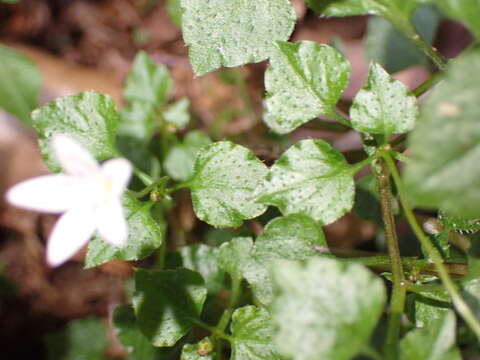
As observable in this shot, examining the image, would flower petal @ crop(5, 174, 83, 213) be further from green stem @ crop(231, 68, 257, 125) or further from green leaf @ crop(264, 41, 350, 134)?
green stem @ crop(231, 68, 257, 125)

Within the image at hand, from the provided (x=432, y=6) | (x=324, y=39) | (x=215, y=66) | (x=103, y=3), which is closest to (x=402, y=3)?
(x=215, y=66)

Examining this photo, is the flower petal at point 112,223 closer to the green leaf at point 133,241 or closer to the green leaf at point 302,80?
the green leaf at point 133,241

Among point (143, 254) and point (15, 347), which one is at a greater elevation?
point (143, 254)

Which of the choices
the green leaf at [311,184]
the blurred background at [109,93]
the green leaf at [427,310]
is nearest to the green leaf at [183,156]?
the blurred background at [109,93]

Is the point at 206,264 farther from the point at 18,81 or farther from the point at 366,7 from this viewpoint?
the point at 18,81

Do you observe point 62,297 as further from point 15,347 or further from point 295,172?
point 295,172
